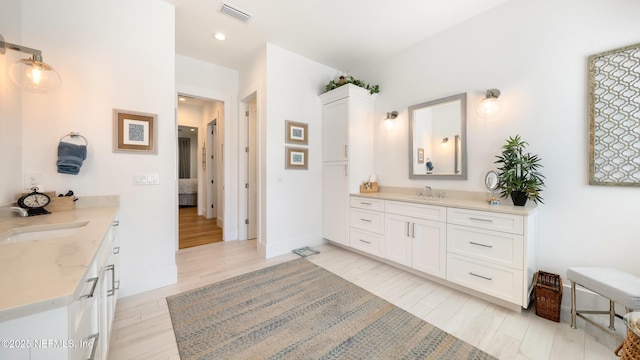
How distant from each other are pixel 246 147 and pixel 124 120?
6.39 feet

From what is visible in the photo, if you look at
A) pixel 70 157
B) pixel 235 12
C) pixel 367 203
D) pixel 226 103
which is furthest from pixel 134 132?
pixel 367 203

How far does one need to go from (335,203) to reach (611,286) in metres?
2.62

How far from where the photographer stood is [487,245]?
2047mm

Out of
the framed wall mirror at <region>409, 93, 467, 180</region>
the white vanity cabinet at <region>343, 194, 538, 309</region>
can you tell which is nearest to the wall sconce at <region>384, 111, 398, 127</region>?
the framed wall mirror at <region>409, 93, 467, 180</region>

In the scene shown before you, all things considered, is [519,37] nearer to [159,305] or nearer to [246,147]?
[246,147]

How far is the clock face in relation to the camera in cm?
164

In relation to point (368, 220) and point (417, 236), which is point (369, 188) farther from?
point (417, 236)

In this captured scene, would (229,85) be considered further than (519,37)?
Yes

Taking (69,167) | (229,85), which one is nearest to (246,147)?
(229,85)

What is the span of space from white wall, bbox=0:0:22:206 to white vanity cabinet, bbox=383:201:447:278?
3.24 metres

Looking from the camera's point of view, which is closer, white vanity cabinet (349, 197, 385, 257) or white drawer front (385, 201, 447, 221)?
white drawer front (385, 201, 447, 221)

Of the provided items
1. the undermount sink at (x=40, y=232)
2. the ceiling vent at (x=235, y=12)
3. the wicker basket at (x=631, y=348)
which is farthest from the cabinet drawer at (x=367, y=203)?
the undermount sink at (x=40, y=232)

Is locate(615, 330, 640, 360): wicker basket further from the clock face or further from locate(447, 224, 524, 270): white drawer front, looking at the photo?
the clock face

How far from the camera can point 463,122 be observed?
2.66 m
